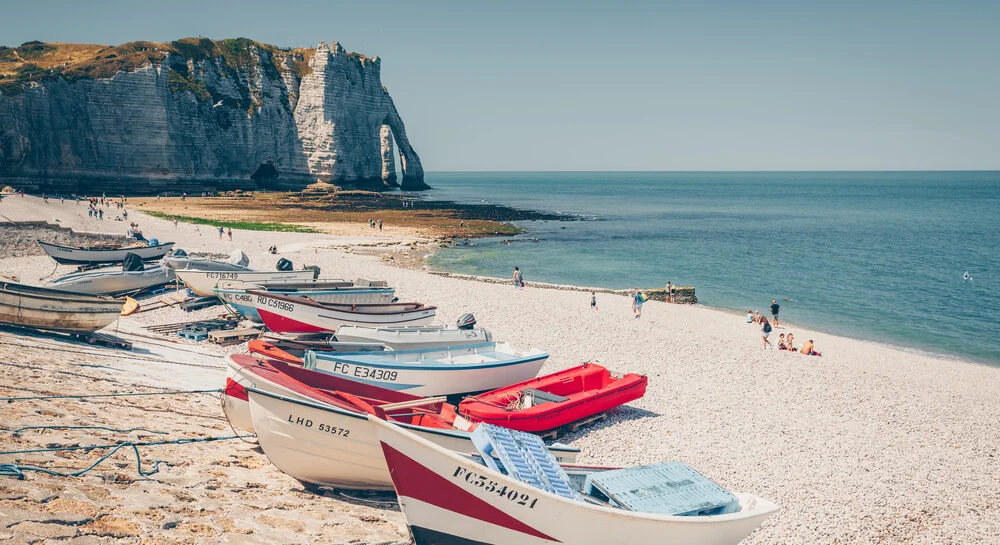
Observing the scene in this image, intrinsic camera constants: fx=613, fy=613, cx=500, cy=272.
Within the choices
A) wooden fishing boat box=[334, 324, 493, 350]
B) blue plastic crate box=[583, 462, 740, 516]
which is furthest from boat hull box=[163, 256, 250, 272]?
blue plastic crate box=[583, 462, 740, 516]

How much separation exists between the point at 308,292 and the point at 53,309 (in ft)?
24.7

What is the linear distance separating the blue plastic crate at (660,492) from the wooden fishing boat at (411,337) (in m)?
8.58

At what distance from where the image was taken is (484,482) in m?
7.97

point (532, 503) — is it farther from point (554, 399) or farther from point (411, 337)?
point (411, 337)

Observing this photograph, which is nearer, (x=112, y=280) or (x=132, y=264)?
(x=112, y=280)

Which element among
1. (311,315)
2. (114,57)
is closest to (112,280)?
(311,315)

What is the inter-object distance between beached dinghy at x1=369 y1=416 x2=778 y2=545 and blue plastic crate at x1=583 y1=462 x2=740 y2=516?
0.05ft

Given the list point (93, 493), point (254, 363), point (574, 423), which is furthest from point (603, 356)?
point (93, 493)

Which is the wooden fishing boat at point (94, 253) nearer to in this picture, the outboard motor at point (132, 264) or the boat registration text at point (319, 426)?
the outboard motor at point (132, 264)

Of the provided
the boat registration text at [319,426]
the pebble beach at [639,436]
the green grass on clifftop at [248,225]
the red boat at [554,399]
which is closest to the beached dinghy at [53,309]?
the pebble beach at [639,436]

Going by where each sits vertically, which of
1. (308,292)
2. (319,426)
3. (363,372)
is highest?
(308,292)

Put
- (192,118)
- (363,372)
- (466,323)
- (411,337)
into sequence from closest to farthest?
1. (363,372)
2. (411,337)
3. (466,323)
4. (192,118)

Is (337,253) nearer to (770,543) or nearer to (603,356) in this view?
(603,356)

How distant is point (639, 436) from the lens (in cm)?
1438
